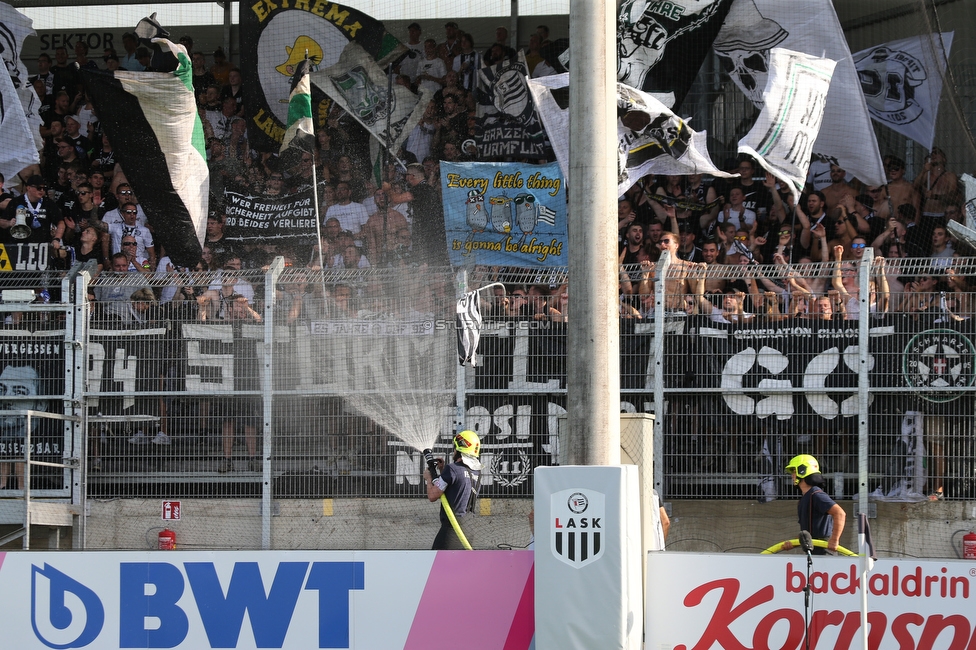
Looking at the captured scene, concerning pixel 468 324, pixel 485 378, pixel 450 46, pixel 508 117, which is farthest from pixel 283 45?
pixel 485 378

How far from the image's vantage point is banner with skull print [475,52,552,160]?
13820 millimetres

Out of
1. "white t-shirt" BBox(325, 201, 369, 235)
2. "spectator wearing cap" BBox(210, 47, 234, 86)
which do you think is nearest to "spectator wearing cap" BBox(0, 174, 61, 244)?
"spectator wearing cap" BBox(210, 47, 234, 86)

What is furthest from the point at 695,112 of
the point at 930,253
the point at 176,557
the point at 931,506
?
the point at 176,557

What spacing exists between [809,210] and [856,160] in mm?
882

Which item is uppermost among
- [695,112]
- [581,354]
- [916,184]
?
[695,112]

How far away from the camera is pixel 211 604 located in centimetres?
807

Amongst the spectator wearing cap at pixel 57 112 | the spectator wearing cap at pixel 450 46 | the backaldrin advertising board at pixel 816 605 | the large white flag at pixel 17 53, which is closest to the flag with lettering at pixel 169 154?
the spectator wearing cap at pixel 57 112

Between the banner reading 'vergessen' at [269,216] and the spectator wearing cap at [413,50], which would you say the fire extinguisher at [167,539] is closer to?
the banner reading 'vergessen' at [269,216]

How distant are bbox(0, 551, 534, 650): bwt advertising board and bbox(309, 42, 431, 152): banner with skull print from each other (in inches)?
281

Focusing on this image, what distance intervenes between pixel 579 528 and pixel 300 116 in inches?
270

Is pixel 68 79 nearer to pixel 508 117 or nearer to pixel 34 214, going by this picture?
pixel 34 214

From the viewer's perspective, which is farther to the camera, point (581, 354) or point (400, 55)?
point (400, 55)

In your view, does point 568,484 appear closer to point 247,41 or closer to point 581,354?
point 581,354

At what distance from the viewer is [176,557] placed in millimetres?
8141
